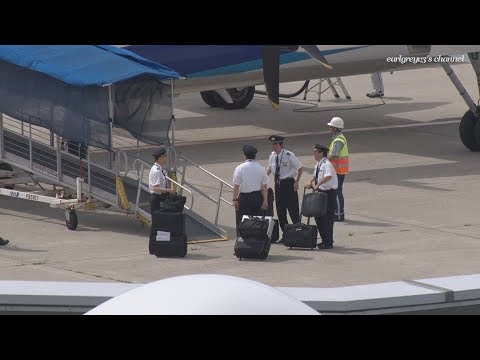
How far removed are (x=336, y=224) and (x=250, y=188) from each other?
2.66 m

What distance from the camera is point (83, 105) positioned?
64.2 ft

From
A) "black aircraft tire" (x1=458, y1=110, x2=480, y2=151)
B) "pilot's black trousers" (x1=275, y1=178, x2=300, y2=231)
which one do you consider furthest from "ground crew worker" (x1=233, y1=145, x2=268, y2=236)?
"black aircraft tire" (x1=458, y1=110, x2=480, y2=151)

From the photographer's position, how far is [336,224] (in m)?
20.0

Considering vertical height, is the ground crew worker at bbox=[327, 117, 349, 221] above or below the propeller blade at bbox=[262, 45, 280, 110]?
below

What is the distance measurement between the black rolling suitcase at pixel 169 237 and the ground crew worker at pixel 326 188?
7.62 feet

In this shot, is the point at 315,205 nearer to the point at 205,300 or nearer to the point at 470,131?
the point at 470,131

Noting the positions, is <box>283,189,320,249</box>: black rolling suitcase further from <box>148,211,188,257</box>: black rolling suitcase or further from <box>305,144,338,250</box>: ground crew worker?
<box>148,211,188,257</box>: black rolling suitcase

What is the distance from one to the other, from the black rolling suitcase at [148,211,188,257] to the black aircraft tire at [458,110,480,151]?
11683mm

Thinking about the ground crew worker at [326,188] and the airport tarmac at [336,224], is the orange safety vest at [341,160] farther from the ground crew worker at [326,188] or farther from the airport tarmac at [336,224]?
the ground crew worker at [326,188]

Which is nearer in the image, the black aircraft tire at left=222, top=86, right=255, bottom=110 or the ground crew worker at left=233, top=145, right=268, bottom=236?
the ground crew worker at left=233, top=145, right=268, bottom=236

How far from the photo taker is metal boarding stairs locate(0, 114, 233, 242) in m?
19.1
